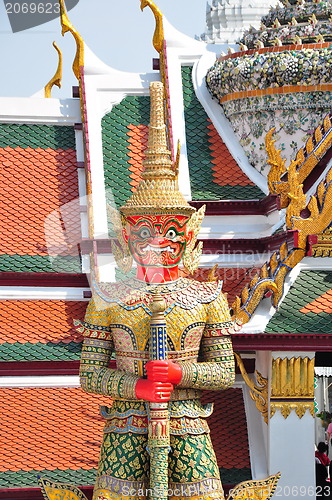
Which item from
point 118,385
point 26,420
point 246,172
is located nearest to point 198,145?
point 246,172

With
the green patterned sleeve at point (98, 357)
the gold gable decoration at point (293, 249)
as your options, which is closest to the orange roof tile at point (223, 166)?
the gold gable decoration at point (293, 249)

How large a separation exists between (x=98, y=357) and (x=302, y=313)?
8.24ft

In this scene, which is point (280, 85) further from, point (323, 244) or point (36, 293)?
point (36, 293)

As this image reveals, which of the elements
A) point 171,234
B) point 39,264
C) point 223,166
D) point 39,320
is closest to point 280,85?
point 223,166

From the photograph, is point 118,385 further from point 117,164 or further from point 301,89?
point 301,89

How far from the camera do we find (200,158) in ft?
44.3

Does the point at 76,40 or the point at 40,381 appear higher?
the point at 76,40

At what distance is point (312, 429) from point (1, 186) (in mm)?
4702

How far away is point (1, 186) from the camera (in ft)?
43.9

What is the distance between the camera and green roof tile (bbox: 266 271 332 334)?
1070 cm

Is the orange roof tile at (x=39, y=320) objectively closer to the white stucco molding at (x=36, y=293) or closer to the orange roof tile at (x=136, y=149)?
the white stucco molding at (x=36, y=293)

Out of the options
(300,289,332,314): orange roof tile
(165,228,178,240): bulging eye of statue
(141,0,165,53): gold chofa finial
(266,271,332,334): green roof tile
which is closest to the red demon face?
(165,228,178,240): bulging eye of statue

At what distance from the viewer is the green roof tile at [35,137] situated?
45.0ft

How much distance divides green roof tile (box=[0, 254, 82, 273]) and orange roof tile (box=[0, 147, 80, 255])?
0.07 m
